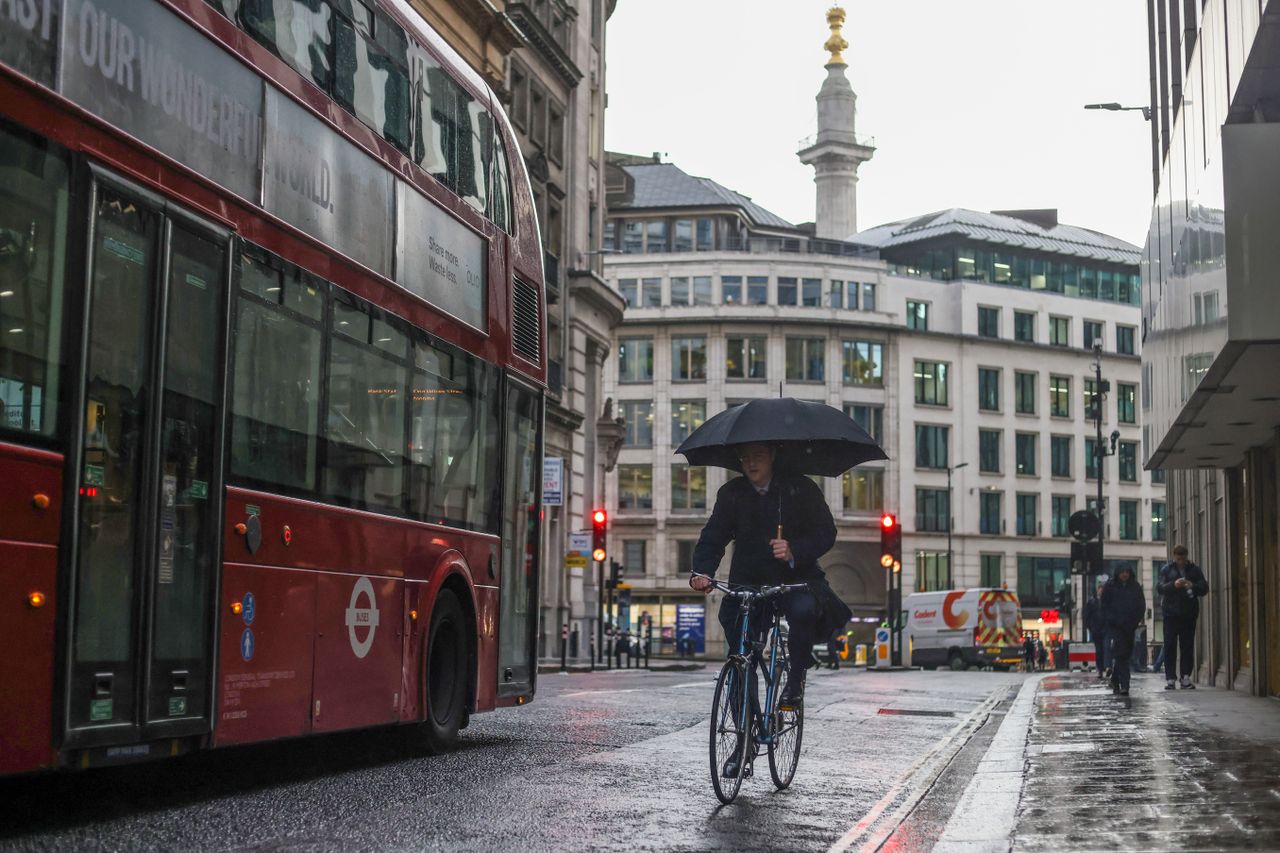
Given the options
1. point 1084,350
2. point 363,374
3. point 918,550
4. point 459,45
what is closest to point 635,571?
point 918,550

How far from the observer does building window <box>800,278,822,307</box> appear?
3553 inches

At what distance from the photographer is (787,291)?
295 ft

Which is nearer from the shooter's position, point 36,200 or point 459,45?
point 36,200

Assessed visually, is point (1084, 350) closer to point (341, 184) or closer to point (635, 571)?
point (635, 571)

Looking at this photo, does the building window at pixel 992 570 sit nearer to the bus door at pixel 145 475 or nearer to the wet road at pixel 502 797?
the wet road at pixel 502 797

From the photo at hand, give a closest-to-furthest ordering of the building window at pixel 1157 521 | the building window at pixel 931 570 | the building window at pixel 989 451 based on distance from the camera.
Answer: the building window at pixel 931 570
the building window at pixel 989 451
the building window at pixel 1157 521

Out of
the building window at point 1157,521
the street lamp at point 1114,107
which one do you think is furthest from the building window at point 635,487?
the street lamp at point 1114,107

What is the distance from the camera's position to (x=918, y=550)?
91.4 meters

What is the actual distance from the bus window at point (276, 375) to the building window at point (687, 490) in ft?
259

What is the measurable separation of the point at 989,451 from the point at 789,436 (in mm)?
87512

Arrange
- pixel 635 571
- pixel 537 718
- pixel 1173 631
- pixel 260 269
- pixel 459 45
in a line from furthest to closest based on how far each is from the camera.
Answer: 1. pixel 635 571
2. pixel 459 45
3. pixel 1173 631
4. pixel 537 718
5. pixel 260 269

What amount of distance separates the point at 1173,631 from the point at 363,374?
1549 cm

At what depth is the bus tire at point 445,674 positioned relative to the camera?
11.8m

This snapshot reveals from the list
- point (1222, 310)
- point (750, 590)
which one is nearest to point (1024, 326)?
point (1222, 310)
